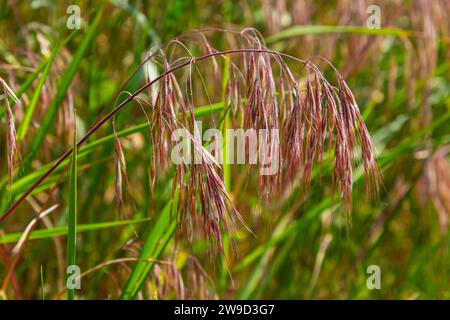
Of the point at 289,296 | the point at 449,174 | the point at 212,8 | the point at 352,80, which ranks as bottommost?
the point at 289,296

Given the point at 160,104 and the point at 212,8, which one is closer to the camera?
the point at 160,104

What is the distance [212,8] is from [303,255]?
20.2 inches

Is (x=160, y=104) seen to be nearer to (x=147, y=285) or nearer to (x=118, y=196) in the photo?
(x=118, y=196)

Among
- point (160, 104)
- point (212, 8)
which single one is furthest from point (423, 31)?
point (160, 104)

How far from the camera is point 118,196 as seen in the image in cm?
68

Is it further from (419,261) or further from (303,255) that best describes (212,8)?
(419,261)

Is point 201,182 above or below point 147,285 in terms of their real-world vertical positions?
above

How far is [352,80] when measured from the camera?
4.60 feet

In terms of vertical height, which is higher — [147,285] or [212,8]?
[212,8]

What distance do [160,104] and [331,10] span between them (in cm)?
104
